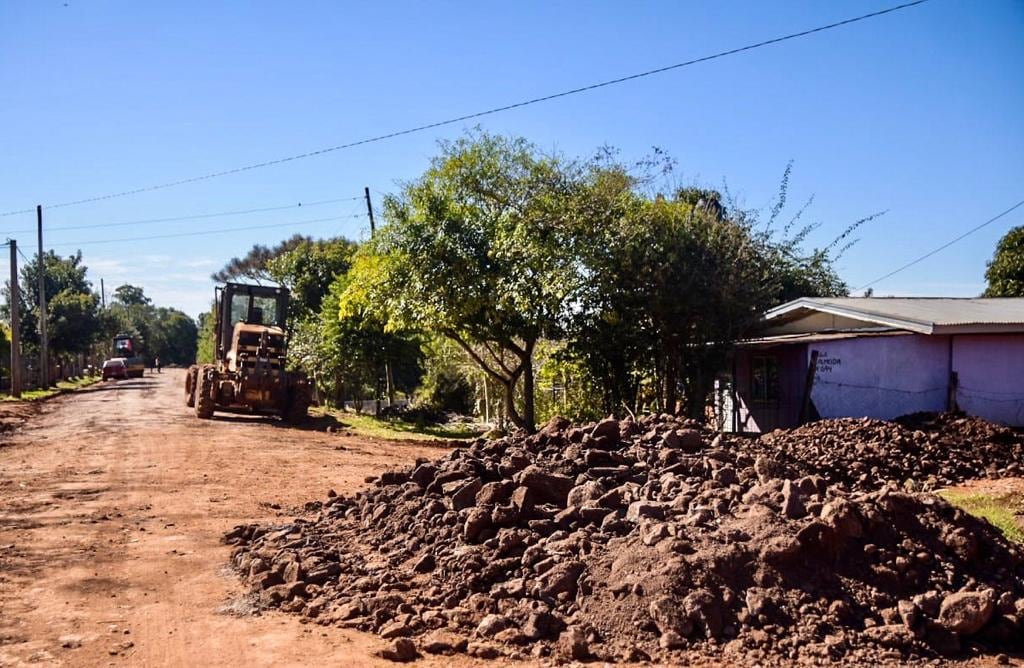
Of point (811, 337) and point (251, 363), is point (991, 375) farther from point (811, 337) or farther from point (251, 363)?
point (251, 363)

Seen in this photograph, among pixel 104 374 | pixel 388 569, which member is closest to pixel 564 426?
pixel 388 569

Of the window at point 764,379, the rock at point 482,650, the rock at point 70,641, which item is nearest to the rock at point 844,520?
the rock at point 482,650

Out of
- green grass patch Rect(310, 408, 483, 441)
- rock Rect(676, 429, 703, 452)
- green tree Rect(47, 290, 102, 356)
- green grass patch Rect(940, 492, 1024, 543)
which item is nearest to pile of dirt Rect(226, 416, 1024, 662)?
rock Rect(676, 429, 703, 452)

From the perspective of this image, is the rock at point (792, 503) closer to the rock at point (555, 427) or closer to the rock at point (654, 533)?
the rock at point (654, 533)

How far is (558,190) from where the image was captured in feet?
59.4

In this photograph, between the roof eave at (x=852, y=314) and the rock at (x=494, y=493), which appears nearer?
the rock at (x=494, y=493)

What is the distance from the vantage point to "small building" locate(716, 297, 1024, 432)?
1583 cm

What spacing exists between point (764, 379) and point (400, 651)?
1627 cm

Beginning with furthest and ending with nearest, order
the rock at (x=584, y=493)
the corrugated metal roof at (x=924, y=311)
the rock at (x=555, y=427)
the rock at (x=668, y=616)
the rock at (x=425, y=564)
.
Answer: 1. the corrugated metal roof at (x=924, y=311)
2. the rock at (x=555, y=427)
3. the rock at (x=584, y=493)
4. the rock at (x=425, y=564)
5. the rock at (x=668, y=616)

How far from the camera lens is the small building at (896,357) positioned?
15.8 m

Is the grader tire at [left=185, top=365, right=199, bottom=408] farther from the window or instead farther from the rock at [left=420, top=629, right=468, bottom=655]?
the rock at [left=420, top=629, right=468, bottom=655]

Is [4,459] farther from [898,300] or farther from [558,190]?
[898,300]

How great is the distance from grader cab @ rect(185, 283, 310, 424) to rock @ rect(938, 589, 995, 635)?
62.3 feet

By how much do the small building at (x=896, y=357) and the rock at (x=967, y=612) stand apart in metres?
10.2
